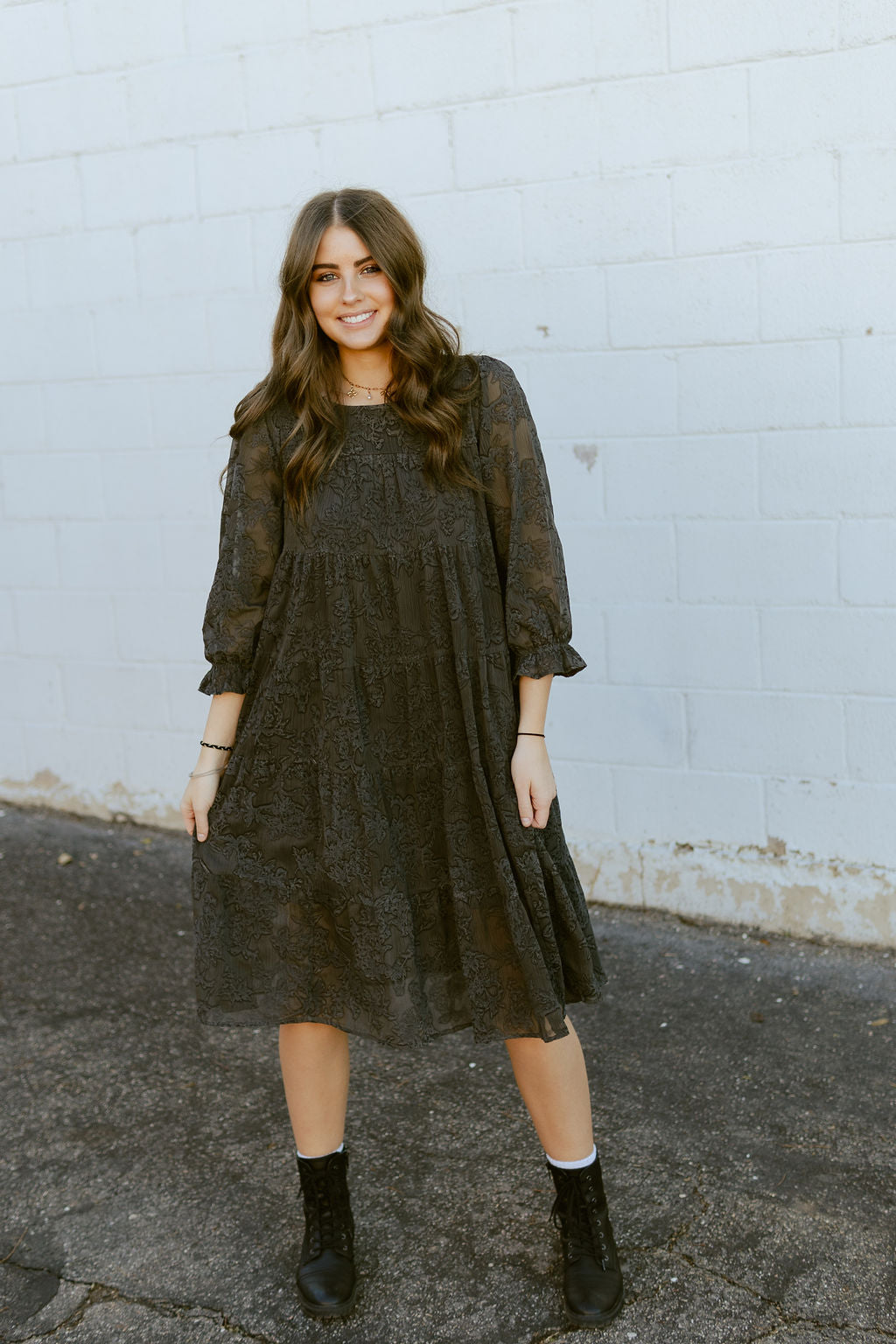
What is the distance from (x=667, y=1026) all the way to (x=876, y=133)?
201 cm

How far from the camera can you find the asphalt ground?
2088 mm

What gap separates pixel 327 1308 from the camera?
82.0 inches

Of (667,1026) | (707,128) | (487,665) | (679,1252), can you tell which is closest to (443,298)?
(707,128)

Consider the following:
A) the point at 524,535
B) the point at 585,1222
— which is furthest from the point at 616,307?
the point at 585,1222

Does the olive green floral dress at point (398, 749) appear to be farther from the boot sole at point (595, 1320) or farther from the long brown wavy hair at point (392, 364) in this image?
the boot sole at point (595, 1320)

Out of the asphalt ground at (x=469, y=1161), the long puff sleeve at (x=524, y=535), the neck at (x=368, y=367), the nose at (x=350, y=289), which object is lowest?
the asphalt ground at (x=469, y=1161)

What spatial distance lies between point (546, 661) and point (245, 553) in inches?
20.0

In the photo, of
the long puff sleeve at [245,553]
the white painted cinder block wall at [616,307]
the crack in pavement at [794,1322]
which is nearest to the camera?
the crack in pavement at [794,1322]

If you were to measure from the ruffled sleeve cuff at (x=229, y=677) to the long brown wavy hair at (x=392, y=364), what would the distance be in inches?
10.8

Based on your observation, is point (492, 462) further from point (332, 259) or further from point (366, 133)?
point (366, 133)

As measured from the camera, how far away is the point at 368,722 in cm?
202

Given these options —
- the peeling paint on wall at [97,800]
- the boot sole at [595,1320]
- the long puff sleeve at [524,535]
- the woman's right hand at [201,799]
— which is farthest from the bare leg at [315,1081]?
the peeling paint on wall at [97,800]

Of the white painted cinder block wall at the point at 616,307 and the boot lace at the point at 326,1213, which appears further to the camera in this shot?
the white painted cinder block wall at the point at 616,307

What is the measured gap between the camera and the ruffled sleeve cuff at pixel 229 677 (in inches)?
82.9
